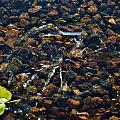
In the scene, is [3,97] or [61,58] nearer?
[3,97]

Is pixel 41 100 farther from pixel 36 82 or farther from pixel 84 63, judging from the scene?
pixel 84 63

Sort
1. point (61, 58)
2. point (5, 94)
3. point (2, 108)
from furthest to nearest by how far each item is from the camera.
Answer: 1. point (61, 58)
2. point (5, 94)
3. point (2, 108)

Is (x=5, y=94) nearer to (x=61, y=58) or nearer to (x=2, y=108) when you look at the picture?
(x=2, y=108)

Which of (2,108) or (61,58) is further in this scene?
(61,58)

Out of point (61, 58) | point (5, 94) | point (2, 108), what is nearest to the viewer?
point (2, 108)

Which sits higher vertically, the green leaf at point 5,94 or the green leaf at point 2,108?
the green leaf at point 5,94

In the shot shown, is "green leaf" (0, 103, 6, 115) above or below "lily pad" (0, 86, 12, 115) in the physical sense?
below

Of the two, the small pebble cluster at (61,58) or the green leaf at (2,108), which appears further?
the small pebble cluster at (61,58)

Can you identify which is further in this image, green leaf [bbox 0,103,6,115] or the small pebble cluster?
the small pebble cluster

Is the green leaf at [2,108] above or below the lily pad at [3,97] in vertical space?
below

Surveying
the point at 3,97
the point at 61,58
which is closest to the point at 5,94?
the point at 3,97

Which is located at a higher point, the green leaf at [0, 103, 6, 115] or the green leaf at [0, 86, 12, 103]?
the green leaf at [0, 86, 12, 103]
